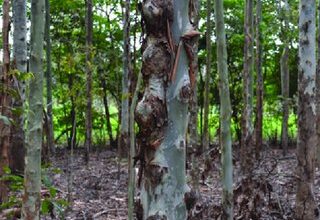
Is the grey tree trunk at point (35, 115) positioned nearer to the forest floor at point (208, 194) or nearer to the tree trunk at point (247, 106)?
the forest floor at point (208, 194)

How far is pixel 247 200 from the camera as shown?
6.07 m

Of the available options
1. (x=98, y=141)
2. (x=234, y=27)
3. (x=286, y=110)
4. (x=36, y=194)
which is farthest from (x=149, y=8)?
Result: (x=98, y=141)

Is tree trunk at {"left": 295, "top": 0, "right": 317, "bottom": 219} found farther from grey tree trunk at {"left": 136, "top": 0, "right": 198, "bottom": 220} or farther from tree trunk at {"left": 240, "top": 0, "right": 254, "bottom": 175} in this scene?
grey tree trunk at {"left": 136, "top": 0, "right": 198, "bottom": 220}

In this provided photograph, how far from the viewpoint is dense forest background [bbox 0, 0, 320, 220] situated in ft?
7.68

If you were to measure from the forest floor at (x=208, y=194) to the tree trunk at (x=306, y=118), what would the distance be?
32cm

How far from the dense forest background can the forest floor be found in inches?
0.8

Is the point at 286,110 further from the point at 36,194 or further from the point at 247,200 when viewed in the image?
the point at 36,194

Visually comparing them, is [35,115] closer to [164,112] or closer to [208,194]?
[164,112]

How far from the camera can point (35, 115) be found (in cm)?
339

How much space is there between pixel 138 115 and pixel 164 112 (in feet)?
0.38

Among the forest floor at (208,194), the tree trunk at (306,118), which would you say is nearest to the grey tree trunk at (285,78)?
the forest floor at (208,194)

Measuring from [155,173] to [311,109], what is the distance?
4.37 metres

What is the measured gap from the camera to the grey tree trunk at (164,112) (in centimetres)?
227

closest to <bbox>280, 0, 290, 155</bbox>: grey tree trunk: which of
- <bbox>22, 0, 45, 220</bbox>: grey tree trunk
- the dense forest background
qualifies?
the dense forest background
